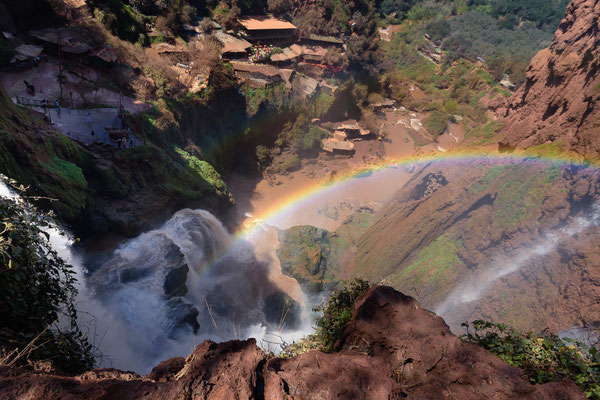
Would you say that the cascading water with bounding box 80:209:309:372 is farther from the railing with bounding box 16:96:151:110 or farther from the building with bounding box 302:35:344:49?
the building with bounding box 302:35:344:49

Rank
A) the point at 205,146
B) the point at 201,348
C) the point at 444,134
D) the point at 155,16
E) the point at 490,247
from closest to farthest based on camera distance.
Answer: the point at 201,348, the point at 490,247, the point at 205,146, the point at 155,16, the point at 444,134

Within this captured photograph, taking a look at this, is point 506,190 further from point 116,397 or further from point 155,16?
point 155,16

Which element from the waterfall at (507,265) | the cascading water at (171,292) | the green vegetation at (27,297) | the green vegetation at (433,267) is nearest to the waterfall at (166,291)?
the cascading water at (171,292)

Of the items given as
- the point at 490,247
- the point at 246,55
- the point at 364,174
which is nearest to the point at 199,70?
the point at 246,55

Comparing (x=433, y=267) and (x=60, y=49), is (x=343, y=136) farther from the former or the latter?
(x=60, y=49)

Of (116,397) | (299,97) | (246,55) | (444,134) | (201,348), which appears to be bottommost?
(444,134)

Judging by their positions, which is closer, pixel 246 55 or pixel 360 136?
pixel 246 55

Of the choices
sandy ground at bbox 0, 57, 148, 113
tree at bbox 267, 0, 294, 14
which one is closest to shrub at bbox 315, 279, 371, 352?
sandy ground at bbox 0, 57, 148, 113
